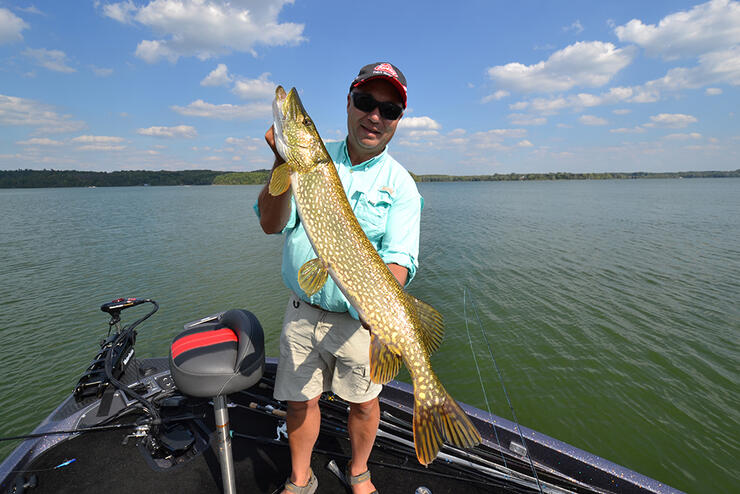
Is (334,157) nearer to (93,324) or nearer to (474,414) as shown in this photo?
(474,414)

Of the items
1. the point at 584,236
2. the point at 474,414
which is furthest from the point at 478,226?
the point at 474,414

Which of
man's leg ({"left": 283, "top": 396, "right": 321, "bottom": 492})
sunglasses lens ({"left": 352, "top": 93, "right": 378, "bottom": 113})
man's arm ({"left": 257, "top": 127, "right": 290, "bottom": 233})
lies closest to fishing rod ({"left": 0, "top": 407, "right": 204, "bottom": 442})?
man's leg ({"left": 283, "top": 396, "right": 321, "bottom": 492})

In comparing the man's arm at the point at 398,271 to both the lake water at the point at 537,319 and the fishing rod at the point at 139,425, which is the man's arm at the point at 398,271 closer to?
the fishing rod at the point at 139,425

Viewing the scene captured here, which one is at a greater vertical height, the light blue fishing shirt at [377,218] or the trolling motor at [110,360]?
the light blue fishing shirt at [377,218]

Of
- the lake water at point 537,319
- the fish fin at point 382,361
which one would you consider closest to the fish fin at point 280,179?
the fish fin at point 382,361

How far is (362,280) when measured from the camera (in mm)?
2094

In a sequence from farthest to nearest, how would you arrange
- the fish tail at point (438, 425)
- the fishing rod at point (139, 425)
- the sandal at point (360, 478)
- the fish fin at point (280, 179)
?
the fishing rod at point (139, 425) → the sandal at point (360, 478) → the fish fin at point (280, 179) → the fish tail at point (438, 425)

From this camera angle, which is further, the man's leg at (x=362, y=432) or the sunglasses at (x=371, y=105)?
the man's leg at (x=362, y=432)

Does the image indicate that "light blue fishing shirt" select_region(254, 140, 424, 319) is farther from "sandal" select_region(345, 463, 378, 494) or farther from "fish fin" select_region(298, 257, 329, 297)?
"sandal" select_region(345, 463, 378, 494)

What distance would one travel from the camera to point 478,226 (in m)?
21.8

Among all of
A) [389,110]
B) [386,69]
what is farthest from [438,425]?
[386,69]

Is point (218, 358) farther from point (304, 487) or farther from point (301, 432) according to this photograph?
point (304, 487)

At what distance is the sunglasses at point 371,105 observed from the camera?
2.28 m

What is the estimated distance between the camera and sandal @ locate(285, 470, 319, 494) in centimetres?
248
